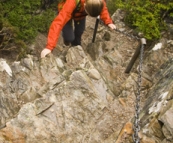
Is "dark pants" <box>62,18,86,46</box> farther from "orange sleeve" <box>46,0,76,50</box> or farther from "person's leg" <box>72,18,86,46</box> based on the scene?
"orange sleeve" <box>46,0,76,50</box>

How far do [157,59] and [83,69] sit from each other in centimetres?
243

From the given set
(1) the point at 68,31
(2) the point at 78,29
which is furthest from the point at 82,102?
(2) the point at 78,29

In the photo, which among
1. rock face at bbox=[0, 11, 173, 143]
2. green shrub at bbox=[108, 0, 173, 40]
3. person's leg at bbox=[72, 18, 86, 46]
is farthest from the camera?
green shrub at bbox=[108, 0, 173, 40]

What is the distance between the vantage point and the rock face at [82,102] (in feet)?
15.4

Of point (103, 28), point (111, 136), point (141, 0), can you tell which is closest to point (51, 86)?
point (111, 136)

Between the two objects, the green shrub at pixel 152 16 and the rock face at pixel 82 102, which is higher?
the green shrub at pixel 152 16

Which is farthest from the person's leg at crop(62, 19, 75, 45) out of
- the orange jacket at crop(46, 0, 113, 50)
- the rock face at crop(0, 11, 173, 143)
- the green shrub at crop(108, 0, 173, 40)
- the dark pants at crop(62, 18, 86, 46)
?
the green shrub at crop(108, 0, 173, 40)

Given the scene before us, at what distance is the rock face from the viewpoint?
4.69 metres

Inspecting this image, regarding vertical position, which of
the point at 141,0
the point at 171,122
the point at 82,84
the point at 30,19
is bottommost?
the point at 30,19

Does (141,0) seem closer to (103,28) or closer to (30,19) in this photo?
(103,28)

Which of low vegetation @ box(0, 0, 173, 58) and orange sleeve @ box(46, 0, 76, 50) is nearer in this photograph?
orange sleeve @ box(46, 0, 76, 50)

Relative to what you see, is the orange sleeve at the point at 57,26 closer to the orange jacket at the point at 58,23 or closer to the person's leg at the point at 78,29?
the orange jacket at the point at 58,23

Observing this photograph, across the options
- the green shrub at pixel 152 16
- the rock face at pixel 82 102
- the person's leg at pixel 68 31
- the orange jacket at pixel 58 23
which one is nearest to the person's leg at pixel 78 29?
the person's leg at pixel 68 31

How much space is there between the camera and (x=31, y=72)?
6598 millimetres
